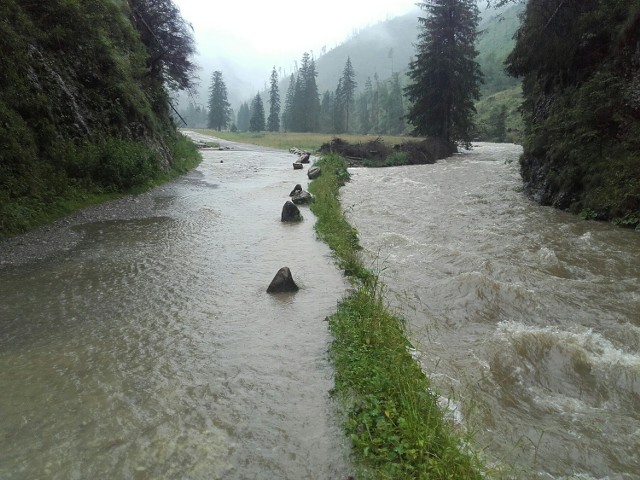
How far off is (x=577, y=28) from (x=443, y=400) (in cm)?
1612

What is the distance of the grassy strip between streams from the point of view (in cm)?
362

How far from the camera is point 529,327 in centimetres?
659

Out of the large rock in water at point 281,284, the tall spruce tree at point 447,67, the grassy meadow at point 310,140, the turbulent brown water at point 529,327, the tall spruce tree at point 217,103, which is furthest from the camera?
the tall spruce tree at point 217,103

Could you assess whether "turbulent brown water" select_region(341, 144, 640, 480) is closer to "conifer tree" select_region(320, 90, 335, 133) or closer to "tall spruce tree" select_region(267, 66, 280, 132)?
"conifer tree" select_region(320, 90, 335, 133)

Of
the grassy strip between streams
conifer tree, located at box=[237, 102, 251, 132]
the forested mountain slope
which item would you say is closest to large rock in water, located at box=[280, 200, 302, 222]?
the grassy strip between streams

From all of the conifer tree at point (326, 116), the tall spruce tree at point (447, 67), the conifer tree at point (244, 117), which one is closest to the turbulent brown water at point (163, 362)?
the tall spruce tree at point (447, 67)

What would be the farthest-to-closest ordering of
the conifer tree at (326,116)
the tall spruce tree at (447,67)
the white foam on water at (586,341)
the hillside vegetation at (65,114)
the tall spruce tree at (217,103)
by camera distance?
the tall spruce tree at (217,103), the conifer tree at (326,116), the tall spruce tree at (447,67), the hillside vegetation at (65,114), the white foam on water at (586,341)

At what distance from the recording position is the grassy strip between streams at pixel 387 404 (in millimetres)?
3621

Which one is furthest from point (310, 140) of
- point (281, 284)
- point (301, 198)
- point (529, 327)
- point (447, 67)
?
point (529, 327)

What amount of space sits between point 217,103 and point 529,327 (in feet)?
364

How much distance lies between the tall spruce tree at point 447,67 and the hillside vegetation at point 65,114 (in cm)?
2656

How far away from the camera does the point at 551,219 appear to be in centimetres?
1350

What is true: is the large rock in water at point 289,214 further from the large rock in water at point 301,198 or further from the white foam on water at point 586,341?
the white foam on water at point 586,341

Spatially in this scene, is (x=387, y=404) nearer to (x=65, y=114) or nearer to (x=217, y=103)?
(x=65, y=114)
